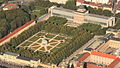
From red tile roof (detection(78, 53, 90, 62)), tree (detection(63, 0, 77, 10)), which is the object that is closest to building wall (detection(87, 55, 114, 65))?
red tile roof (detection(78, 53, 90, 62))

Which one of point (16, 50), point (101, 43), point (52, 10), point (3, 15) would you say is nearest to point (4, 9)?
point (3, 15)

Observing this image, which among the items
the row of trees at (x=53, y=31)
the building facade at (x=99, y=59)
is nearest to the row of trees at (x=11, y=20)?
the row of trees at (x=53, y=31)

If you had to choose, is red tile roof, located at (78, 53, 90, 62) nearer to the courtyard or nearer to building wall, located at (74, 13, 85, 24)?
the courtyard

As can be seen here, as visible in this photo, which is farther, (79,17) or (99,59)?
(79,17)

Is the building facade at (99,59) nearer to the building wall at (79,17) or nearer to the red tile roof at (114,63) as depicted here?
the red tile roof at (114,63)

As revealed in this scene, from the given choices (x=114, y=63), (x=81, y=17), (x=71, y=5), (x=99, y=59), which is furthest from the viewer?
(x=71, y=5)

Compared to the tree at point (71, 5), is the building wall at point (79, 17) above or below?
below

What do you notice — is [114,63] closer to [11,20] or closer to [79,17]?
[79,17]

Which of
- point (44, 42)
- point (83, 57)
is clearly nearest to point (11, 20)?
point (44, 42)

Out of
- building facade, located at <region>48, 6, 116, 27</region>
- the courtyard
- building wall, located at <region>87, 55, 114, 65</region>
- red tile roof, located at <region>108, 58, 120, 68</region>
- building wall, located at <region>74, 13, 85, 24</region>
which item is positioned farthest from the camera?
building wall, located at <region>74, 13, 85, 24</region>

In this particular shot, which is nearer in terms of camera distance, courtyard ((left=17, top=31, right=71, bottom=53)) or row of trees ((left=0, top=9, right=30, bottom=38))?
courtyard ((left=17, top=31, right=71, bottom=53))

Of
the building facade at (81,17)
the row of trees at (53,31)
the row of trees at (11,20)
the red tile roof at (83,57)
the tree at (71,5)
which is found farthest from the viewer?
the tree at (71,5)
